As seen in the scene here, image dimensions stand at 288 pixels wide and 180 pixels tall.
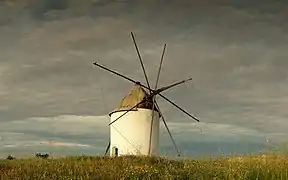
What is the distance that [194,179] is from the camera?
10.7 meters

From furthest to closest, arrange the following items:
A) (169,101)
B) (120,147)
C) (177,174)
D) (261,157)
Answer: (169,101) < (120,147) < (261,157) < (177,174)

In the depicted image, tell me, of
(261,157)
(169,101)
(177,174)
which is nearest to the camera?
(177,174)

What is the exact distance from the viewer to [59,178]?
10.8 m

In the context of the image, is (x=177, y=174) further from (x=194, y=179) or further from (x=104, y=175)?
(x=104, y=175)

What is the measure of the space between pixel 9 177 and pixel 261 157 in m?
6.18

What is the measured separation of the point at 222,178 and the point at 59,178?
338cm

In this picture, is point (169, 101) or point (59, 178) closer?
point (59, 178)

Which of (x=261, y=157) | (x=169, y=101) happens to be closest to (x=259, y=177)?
(x=261, y=157)

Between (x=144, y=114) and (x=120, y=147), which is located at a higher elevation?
(x=144, y=114)

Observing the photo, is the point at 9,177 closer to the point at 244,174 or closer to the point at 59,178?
the point at 59,178

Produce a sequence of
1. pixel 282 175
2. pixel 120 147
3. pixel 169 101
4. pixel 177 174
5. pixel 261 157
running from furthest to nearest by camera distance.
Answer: pixel 169 101, pixel 120 147, pixel 261 157, pixel 177 174, pixel 282 175

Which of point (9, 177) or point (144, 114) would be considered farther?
point (144, 114)

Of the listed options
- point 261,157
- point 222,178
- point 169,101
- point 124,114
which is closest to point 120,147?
point 124,114

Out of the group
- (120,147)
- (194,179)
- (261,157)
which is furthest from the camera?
(120,147)
